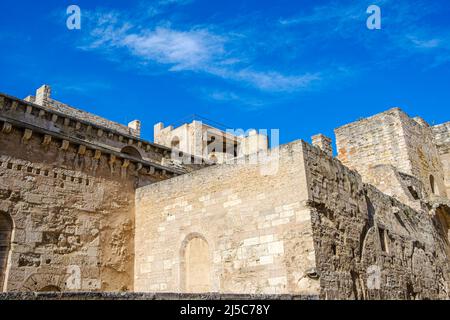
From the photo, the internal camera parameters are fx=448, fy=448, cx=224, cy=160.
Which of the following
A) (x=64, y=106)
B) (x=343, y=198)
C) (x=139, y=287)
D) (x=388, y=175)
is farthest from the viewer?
(x=64, y=106)

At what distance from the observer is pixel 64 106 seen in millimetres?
21812

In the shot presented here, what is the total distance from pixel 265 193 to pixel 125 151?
900 centimetres

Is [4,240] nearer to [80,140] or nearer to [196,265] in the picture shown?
[80,140]

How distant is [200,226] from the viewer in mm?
11734

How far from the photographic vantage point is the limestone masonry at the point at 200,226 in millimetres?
10086

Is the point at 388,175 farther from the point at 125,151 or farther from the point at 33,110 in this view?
the point at 33,110

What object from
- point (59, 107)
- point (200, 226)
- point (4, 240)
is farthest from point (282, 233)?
point (59, 107)

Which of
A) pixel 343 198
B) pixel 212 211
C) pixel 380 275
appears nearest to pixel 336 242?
pixel 343 198

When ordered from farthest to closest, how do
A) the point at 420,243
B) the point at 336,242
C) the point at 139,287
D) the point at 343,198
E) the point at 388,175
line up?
the point at 388,175, the point at 420,243, the point at 139,287, the point at 343,198, the point at 336,242

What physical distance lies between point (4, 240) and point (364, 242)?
896 centimetres

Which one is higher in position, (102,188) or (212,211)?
(102,188)

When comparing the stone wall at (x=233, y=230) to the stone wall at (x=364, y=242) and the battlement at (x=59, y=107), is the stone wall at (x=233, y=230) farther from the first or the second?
the battlement at (x=59, y=107)
